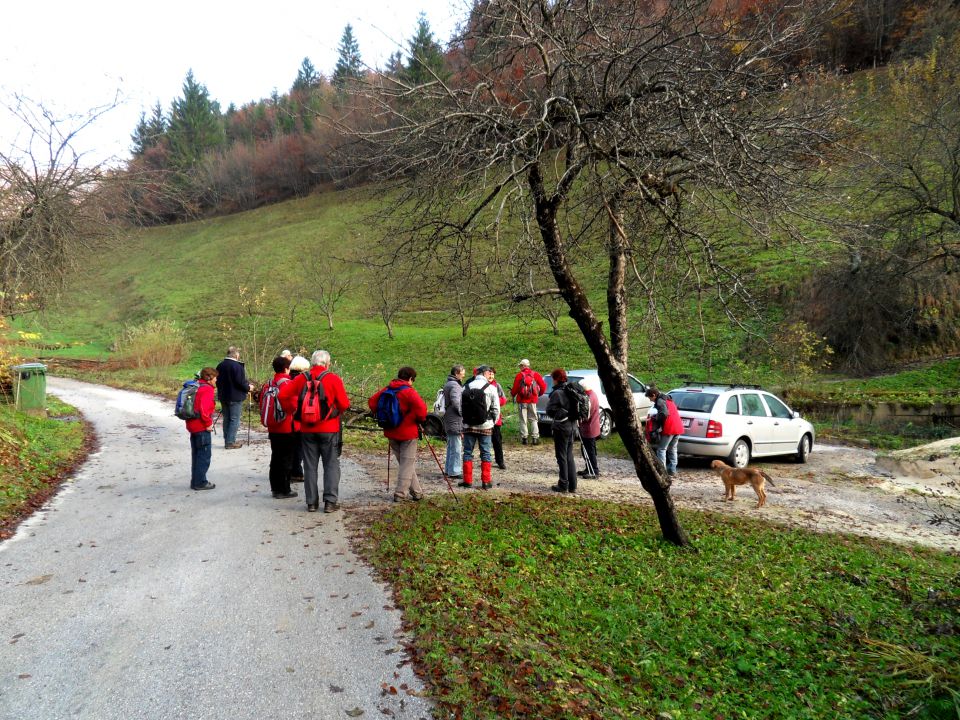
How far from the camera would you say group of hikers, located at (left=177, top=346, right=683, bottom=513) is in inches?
308

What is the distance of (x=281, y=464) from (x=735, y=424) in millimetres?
8132

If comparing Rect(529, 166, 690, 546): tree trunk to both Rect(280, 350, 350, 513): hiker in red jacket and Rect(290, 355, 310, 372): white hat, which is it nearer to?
Rect(280, 350, 350, 513): hiker in red jacket

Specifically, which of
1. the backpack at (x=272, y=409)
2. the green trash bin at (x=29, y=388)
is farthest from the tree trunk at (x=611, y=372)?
the green trash bin at (x=29, y=388)

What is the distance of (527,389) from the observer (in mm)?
14078

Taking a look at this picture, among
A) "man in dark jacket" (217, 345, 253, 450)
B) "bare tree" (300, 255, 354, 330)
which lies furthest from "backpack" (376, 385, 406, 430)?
"bare tree" (300, 255, 354, 330)

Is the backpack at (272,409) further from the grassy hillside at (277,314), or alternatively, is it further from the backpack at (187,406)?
the grassy hillside at (277,314)

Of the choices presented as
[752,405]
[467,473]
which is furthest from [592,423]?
[752,405]

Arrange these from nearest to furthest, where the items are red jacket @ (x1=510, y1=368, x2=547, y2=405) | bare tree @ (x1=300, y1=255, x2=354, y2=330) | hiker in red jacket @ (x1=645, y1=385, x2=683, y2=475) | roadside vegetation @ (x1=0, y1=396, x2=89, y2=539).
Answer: roadside vegetation @ (x1=0, y1=396, x2=89, y2=539) → hiker in red jacket @ (x1=645, y1=385, x2=683, y2=475) → red jacket @ (x1=510, y1=368, x2=547, y2=405) → bare tree @ (x1=300, y1=255, x2=354, y2=330)

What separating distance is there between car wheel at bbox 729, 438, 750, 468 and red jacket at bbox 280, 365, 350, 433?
A: 7.65 meters

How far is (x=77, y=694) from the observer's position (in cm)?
368

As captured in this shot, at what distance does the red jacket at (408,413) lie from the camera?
8.09 m

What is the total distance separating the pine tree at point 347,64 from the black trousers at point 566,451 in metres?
5.61

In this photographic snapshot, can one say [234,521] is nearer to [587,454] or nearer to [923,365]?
[587,454]

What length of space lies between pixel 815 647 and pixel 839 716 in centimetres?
94
